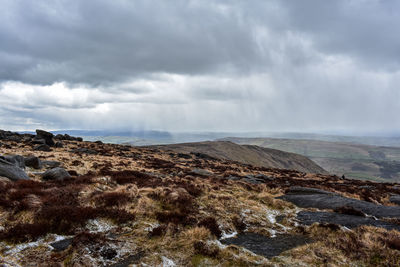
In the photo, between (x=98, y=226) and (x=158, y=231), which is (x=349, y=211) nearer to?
(x=158, y=231)

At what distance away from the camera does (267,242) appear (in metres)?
9.02

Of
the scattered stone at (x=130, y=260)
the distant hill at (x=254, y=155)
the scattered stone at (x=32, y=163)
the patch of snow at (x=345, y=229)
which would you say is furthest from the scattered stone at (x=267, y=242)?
the distant hill at (x=254, y=155)

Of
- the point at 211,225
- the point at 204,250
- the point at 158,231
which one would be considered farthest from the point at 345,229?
the point at 158,231

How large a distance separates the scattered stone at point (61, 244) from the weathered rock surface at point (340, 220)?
11.1 meters

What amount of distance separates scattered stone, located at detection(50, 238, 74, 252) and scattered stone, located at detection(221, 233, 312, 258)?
18.9ft

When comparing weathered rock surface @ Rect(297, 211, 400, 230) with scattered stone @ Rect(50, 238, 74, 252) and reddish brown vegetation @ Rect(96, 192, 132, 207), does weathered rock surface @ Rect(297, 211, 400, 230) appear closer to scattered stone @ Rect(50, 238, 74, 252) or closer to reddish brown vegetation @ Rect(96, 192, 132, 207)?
reddish brown vegetation @ Rect(96, 192, 132, 207)

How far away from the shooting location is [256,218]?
11.7 metres

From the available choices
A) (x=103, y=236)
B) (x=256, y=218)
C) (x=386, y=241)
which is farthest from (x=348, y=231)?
(x=103, y=236)

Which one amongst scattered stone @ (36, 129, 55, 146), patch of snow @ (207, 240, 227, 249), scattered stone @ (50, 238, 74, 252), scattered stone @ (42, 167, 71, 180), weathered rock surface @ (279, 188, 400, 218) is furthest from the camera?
scattered stone @ (36, 129, 55, 146)

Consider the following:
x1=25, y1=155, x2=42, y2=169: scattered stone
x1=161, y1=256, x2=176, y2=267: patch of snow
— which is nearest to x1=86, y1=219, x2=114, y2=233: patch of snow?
x1=161, y1=256, x2=176, y2=267: patch of snow

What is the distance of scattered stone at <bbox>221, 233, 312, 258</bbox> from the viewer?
8125 millimetres

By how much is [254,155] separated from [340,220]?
128 m

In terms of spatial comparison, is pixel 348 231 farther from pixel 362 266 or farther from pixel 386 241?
pixel 362 266

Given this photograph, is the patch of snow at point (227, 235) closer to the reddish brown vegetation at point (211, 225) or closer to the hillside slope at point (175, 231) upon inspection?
the hillside slope at point (175, 231)
